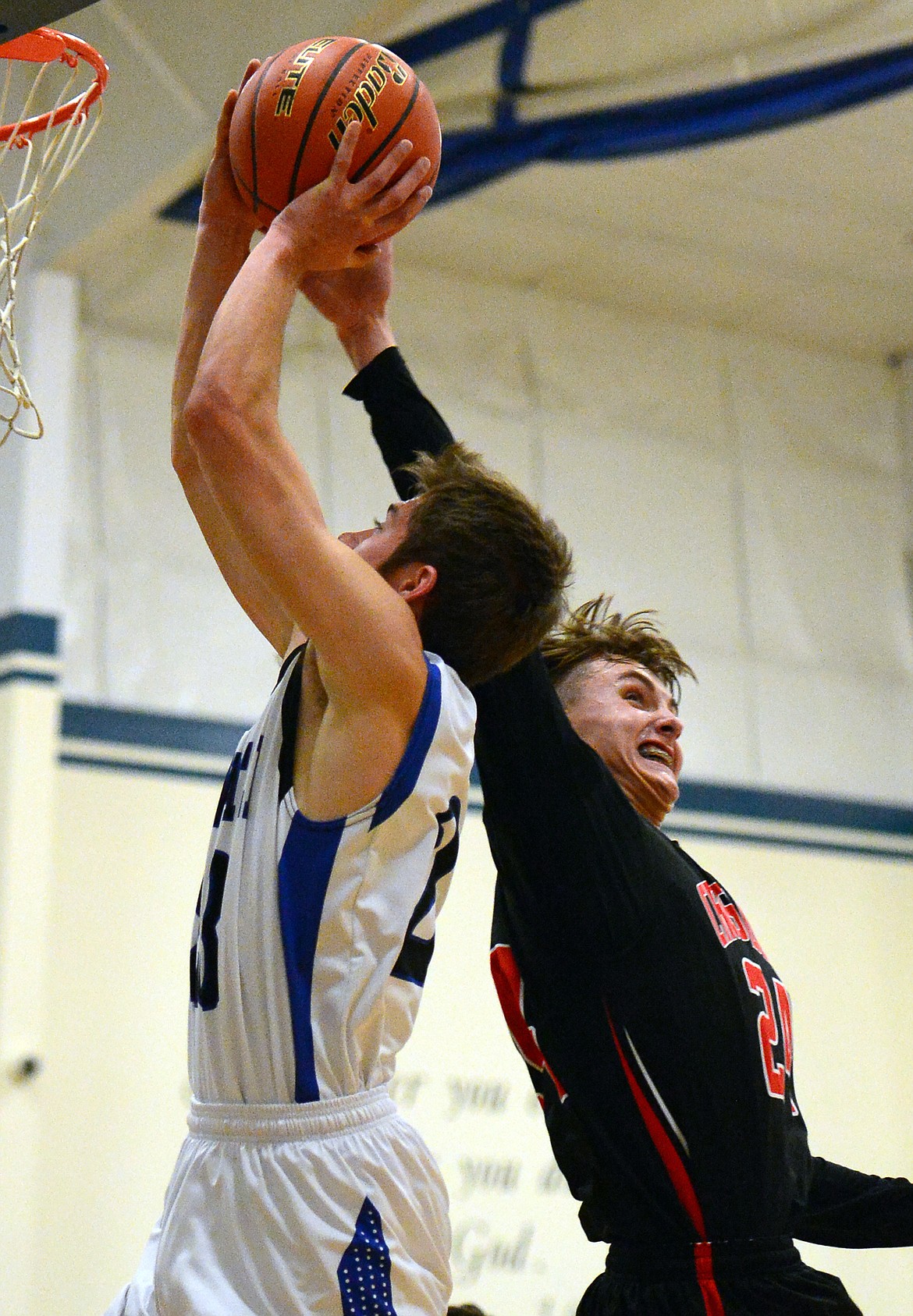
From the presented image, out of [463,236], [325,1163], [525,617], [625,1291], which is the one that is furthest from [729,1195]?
[463,236]

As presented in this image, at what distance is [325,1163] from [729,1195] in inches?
35.0

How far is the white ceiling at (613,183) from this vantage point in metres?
6.67

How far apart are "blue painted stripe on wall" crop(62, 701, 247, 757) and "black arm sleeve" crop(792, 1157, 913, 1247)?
4.67 metres

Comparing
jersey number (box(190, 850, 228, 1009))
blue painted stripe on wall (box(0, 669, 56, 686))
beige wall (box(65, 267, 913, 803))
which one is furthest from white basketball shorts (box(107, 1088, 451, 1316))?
beige wall (box(65, 267, 913, 803))

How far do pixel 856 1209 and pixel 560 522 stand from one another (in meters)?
5.81

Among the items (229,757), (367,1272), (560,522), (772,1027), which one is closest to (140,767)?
(229,757)

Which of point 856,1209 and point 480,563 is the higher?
point 480,563

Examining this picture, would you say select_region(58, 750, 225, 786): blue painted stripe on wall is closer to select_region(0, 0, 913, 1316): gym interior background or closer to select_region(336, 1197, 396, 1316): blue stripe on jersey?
select_region(0, 0, 913, 1316): gym interior background

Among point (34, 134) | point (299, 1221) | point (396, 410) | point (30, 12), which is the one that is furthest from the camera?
point (34, 134)

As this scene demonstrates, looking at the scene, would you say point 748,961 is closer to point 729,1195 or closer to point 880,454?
point 729,1195

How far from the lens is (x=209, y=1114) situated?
7.84ft

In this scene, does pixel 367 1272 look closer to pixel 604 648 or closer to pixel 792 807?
pixel 604 648

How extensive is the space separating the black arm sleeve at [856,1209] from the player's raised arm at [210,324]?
1405 mm

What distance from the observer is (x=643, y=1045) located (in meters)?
2.92
